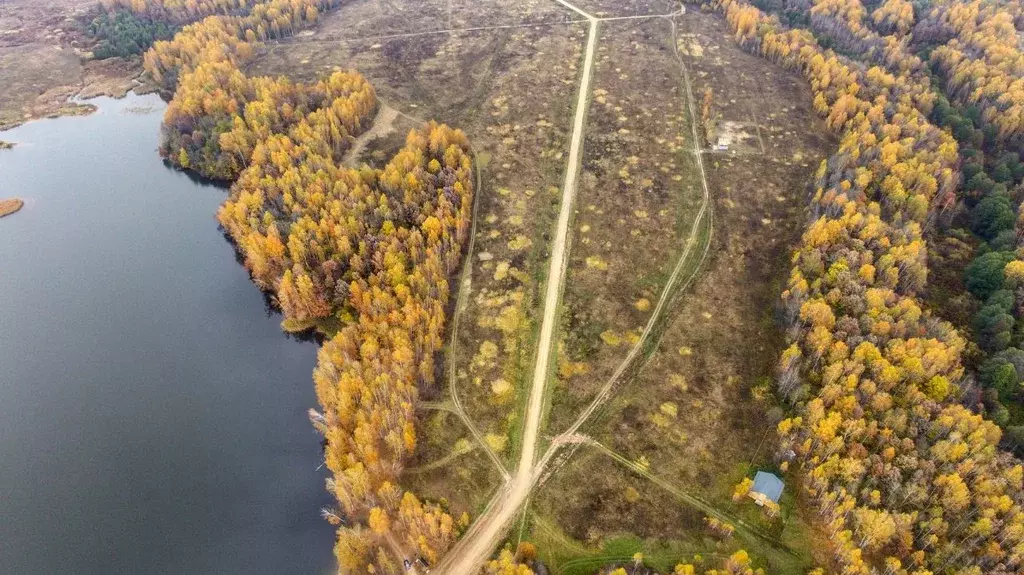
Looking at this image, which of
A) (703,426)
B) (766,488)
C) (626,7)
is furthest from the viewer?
(626,7)

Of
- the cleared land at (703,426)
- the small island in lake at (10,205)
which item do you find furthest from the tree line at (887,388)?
the small island in lake at (10,205)

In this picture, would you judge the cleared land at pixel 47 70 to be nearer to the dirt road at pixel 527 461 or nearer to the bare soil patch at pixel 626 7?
the dirt road at pixel 527 461

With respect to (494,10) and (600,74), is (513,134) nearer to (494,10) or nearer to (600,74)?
(600,74)

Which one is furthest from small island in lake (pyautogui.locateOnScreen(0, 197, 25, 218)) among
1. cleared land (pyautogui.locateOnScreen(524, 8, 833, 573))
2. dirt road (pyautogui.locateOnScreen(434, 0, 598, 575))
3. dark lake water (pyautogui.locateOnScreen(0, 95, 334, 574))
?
cleared land (pyautogui.locateOnScreen(524, 8, 833, 573))

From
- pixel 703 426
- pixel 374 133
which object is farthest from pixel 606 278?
pixel 374 133

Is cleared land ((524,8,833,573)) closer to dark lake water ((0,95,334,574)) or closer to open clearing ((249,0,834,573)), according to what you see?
open clearing ((249,0,834,573))

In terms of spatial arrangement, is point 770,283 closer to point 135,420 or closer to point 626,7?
point 135,420

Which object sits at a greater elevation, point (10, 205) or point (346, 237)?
point (346, 237)

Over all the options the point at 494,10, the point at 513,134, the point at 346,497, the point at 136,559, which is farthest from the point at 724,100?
the point at 136,559

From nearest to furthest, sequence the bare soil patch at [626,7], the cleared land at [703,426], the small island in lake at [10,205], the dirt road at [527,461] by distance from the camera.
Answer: the dirt road at [527,461] < the cleared land at [703,426] < the small island in lake at [10,205] < the bare soil patch at [626,7]
